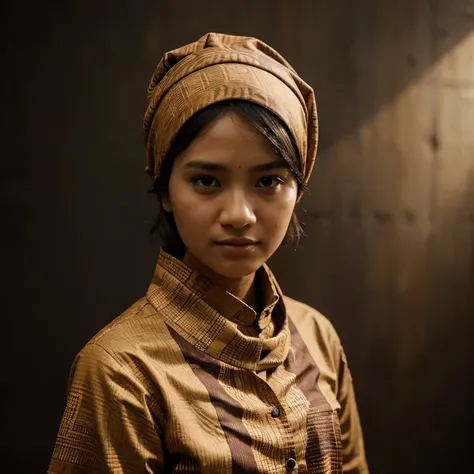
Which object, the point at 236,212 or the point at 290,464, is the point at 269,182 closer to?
the point at 236,212

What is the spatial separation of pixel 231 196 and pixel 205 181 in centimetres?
5

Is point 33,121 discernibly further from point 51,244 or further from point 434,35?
point 434,35

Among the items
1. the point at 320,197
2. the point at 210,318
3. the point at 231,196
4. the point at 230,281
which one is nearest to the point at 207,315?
the point at 210,318

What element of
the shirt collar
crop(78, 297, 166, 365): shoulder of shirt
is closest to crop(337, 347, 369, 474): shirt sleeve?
the shirt collar

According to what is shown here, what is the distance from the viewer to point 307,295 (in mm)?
1718

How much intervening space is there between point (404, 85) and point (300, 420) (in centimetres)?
99

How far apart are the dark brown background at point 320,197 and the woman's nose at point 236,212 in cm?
53

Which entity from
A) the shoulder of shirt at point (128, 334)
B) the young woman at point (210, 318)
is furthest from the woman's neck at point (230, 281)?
the shoulder of shirt at point (128, 334)

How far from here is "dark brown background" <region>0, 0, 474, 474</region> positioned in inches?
57.1

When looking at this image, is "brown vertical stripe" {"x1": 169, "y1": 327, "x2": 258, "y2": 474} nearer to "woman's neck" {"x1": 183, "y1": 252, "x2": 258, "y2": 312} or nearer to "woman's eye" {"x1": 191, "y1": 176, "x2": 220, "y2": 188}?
"woman's neck" {"x1": 183, "y1": 252, "x2": 258, "y2": 312}

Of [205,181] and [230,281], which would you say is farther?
[230,281]

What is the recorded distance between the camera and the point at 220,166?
1.04m

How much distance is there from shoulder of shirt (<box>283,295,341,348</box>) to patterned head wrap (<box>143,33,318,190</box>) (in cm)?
33

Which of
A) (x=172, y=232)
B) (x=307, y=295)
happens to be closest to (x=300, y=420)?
(x=172, y=232)
